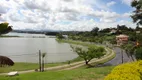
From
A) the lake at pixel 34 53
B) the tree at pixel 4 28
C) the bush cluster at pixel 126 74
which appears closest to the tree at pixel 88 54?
the lake at pixel 34 53

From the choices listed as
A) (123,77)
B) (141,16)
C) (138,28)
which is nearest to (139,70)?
(123,77)

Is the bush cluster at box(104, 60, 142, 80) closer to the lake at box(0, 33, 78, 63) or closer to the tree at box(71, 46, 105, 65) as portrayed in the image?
the tree at box(71, 46, 105, 65)

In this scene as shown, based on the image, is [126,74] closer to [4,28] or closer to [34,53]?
[4,28]

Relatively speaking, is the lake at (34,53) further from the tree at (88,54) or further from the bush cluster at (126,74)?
the bush cluster at (126,74)

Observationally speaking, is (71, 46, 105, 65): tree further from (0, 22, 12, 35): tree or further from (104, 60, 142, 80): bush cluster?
(0, 22, 12, 35): tree

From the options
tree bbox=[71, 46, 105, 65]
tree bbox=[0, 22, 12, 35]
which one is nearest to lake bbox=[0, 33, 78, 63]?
tree bbox=[71, 46, 105, 65]

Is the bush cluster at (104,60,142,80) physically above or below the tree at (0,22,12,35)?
below

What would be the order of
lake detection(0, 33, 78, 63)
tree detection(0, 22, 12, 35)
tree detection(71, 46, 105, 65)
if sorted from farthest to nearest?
lake detection(0, 33, 78, 63) < tree detection(71, 46, 105, 65) < tree detection(0, 22, 12, 35)

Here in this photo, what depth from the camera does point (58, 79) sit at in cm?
1110

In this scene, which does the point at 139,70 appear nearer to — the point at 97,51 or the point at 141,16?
the point at 141,16

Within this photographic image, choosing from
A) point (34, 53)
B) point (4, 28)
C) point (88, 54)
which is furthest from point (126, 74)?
point (34, 53)

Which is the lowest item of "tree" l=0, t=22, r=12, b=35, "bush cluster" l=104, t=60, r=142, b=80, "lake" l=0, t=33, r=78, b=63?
"lake" l=0, t=33, r=78, b=63

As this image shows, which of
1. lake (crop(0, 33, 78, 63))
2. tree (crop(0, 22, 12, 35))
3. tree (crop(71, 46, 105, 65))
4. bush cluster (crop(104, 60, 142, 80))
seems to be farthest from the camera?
lake (crop(0, 33, 78, 63))

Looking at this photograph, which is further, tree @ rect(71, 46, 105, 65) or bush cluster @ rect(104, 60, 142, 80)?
tree @ rect(71, 46, 105, 65)
